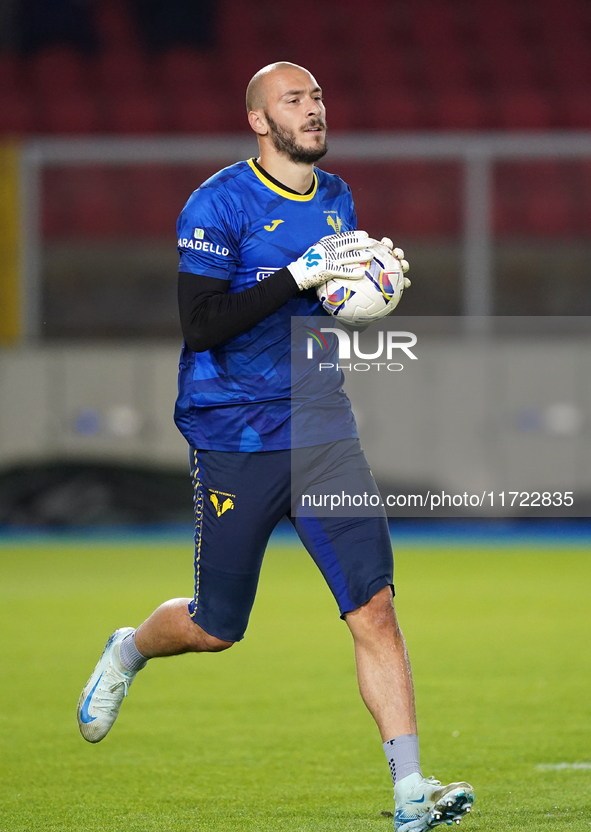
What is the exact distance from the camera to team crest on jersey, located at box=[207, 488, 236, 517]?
12.1 ft

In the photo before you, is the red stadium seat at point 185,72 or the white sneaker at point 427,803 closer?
the white sneaker at point 427,803

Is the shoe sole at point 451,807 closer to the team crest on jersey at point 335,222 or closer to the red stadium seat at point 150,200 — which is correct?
the team crest on jersey at point 335,222

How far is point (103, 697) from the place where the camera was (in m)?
4.04

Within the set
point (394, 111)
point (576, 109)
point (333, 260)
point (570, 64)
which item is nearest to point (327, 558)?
point (333, 260)

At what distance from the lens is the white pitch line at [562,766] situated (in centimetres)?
414

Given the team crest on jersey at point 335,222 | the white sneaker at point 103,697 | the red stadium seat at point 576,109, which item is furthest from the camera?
the red stadium seat at point 576,109

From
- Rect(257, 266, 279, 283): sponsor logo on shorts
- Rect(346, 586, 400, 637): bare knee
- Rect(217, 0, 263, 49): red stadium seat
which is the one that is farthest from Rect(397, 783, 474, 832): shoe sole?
Rect(217, 0, 263, 49): red stadium seat

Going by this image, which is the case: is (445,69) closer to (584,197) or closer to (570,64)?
(570,64)

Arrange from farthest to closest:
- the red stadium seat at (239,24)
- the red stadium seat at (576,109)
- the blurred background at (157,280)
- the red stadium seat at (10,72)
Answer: the red stadium seat at (239,24), the red stadium seat at (10,72), the red stadium seat at (576,109), the blurred background at (157,280)

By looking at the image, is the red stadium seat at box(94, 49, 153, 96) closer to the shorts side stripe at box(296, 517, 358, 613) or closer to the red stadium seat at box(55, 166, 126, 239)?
the red stadium seat at box(55, 166, 126, 239)

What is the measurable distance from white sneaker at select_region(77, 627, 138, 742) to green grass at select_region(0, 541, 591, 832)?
190mm

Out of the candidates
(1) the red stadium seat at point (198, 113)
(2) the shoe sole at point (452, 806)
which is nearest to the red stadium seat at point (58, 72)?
(1) the red stadium seat at point (198, 113)

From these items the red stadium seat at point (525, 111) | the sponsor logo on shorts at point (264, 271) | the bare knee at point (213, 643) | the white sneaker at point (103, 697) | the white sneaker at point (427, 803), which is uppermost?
the red stadium seat at point (525, 111)

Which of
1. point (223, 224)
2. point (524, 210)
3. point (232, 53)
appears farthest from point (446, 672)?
point (232, 53)
